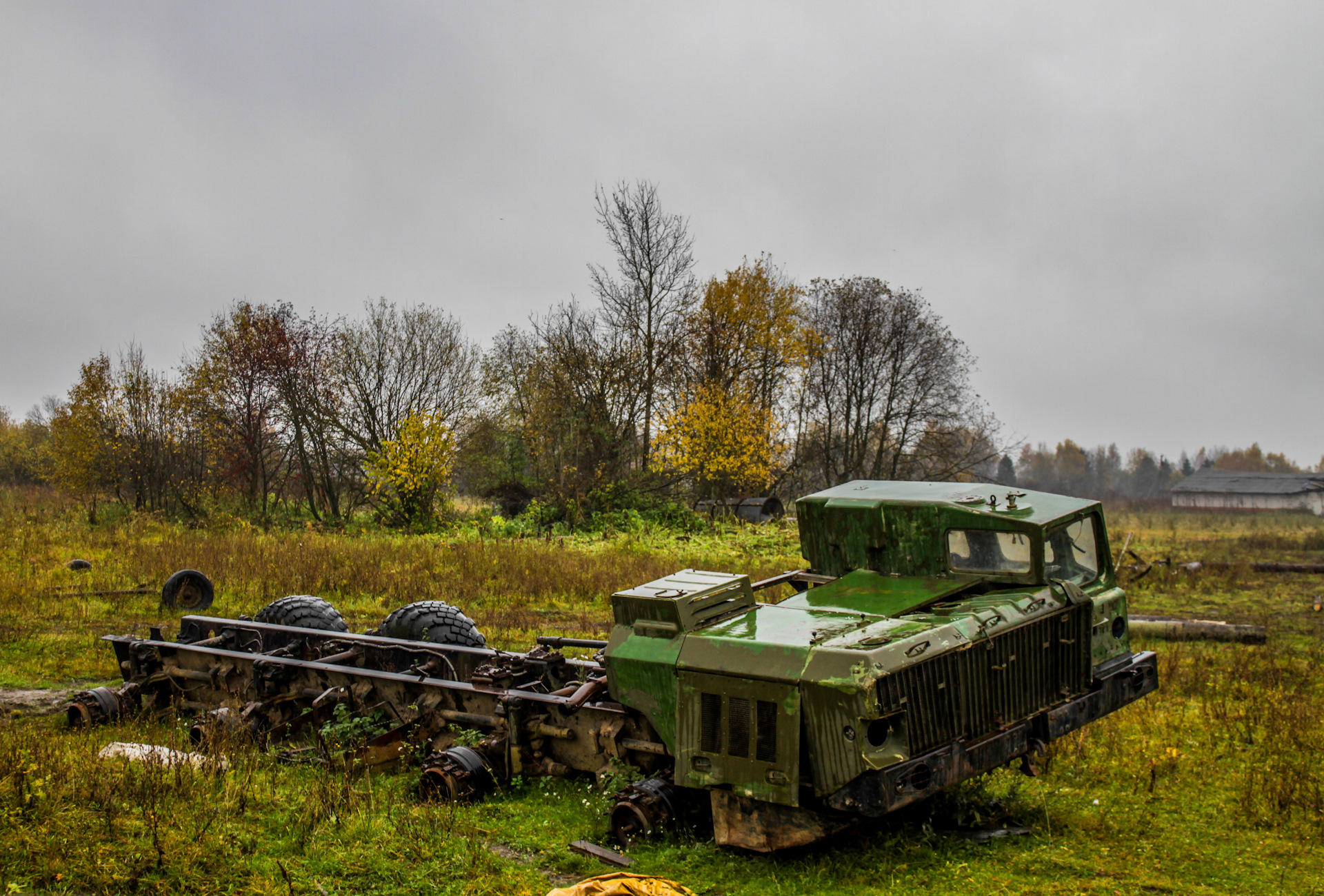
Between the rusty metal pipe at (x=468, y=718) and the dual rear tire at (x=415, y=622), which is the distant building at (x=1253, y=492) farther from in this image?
the rusty metal pipe at (x=468, y=718)

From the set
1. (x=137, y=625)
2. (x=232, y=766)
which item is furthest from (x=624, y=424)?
(x=232, y=766)

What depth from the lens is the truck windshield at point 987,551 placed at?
6.34 metres

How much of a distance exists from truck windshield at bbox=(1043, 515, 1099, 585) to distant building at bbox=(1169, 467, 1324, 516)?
5897 cm

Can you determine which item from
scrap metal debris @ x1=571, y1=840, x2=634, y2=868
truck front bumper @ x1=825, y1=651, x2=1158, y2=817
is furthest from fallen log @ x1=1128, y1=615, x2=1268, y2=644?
scrap metal debris @ x1=571, y1=840, x2=634, y2=868

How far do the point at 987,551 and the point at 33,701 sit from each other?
9348 millimetres

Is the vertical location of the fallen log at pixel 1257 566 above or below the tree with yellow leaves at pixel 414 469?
below

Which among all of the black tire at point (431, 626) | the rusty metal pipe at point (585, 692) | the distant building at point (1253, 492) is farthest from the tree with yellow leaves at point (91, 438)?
the distant building at point (1253, 492)

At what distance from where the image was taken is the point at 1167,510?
201ft

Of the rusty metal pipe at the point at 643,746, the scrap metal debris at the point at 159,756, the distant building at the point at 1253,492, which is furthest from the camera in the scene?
the distant building at the point at 1253,492

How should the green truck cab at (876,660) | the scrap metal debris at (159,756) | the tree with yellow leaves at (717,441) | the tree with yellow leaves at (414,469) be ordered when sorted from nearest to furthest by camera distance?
the green truck cab at (876,660) → the scrap metal debris at (159,756) → the tree with yellow leaves at (414,469) → the tree with yellow leaves at (717,441)

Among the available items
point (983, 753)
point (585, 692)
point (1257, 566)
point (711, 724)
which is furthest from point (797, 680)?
point (1257, 566)

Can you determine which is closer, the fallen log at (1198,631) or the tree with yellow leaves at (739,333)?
the fallen log at (1198,631)

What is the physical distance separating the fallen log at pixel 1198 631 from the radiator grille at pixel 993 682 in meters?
8.53

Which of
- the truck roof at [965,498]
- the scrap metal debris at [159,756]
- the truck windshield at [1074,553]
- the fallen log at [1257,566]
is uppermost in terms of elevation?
the truck roof at [965,498]
